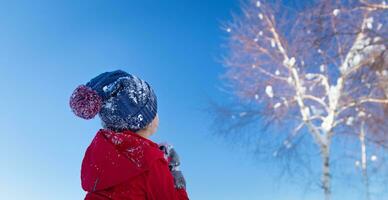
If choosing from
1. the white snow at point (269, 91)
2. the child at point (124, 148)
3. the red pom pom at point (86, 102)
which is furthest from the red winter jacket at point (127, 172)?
the white snow at point (269, 91)

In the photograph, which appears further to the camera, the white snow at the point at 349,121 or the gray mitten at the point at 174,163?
the white snow at the point at 349,121

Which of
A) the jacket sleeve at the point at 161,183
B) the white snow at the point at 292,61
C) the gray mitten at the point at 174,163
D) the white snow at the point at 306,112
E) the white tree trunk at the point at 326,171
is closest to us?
the jacket sleeve at the point at 161,183

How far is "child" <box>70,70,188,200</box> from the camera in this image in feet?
5.83

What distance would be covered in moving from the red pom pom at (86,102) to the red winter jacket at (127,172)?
11 cm

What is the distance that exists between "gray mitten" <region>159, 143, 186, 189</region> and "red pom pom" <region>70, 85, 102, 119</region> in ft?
1.10

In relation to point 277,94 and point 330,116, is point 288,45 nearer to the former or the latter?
point 277,94

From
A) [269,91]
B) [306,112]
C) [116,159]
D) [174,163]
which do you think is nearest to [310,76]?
[306,112]

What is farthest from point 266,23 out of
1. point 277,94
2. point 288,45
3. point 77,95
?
point 77,95

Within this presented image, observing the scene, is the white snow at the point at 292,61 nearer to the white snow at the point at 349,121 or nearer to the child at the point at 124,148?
the white snow at the point at 349,121

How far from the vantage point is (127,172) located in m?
1.79

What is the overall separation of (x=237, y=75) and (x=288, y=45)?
→ 1221 mm

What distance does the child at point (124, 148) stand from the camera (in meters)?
1.78

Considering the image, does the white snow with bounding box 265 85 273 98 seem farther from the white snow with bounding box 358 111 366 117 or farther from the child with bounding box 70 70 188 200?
the child with bounding box 70 70 188 200

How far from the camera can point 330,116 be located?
31.1 ft
